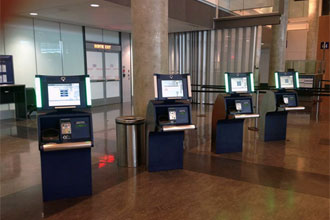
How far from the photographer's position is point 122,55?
41.2 feet

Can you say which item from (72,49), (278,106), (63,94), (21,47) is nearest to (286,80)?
(278,106)

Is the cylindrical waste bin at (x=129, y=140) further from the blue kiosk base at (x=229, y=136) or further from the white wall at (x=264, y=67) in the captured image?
the white wall at (x=264, y=67)

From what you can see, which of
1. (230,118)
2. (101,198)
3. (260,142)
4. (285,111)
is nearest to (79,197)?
(101,198)

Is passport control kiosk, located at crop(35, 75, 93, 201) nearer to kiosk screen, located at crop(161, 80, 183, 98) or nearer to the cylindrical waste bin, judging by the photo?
the cylindrical waste bin

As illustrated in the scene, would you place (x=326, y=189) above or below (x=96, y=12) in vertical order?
below

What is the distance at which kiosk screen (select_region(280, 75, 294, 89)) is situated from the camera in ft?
20.8

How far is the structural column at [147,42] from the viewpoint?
4828 mm

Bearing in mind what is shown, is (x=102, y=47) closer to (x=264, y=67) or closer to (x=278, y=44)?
(x=278, y=44)

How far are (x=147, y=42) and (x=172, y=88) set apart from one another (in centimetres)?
104

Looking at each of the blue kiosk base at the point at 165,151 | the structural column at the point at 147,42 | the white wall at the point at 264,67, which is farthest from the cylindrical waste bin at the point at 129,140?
the white wall at the point at 264,67

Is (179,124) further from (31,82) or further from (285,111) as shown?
(31,82)

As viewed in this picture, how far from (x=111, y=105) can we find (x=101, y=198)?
27.6ft

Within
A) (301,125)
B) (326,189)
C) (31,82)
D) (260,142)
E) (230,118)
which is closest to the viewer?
(326,189)

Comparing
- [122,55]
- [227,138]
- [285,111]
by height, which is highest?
[122,55]
